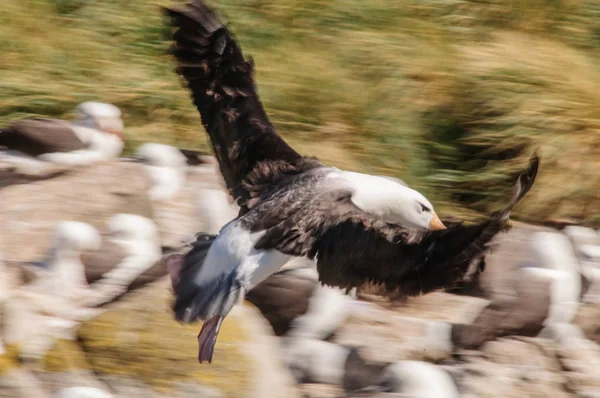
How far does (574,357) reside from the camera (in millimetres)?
4273

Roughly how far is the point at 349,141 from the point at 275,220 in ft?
5.41

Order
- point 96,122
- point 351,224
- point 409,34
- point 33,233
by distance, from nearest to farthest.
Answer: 1. point 351,224
2. point 33,233
3. point 96,122
4. point 409,34

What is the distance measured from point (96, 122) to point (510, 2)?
2.33m

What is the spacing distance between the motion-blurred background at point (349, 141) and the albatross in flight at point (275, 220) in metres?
0.36

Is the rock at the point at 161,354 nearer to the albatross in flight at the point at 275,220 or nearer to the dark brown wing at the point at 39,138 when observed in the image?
the albatross in flight at the point at 275,220

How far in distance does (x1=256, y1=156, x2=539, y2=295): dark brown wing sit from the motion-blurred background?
518 mm

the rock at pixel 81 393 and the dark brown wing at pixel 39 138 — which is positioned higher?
the dark brown wing at pixel 39 138

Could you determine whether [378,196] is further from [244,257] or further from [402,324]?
[402,324]

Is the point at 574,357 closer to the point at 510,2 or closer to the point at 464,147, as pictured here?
the point at 464,147

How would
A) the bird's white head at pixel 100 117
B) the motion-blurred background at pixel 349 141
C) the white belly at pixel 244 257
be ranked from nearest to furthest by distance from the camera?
the white belly at pixel 244 257
the motion-blurred background at pixel 349 141
the bird's white head at pixel 100 117

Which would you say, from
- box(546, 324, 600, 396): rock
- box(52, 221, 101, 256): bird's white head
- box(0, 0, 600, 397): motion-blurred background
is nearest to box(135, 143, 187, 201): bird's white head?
box(0, 0, 600, 397): motion-blurred background

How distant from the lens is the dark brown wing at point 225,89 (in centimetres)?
401

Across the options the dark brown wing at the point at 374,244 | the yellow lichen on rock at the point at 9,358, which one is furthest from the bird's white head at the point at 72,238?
the dark brown wing at the point at 374,244

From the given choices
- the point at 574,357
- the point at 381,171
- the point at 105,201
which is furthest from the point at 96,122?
the point at 574,357
